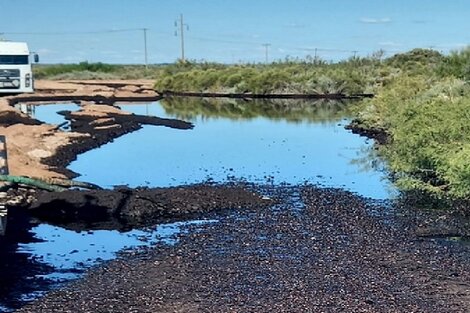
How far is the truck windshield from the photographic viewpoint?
47.7 metres

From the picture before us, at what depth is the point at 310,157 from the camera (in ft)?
112

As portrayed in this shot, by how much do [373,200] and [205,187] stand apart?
502 cm

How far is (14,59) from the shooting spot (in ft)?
→ 159

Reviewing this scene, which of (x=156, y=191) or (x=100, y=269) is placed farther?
(x=156, y=191)

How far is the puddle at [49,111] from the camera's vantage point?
1963 inches

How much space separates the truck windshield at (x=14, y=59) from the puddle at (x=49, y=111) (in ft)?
12.7

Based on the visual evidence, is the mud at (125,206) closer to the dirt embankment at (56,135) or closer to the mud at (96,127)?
the dirt embankment at (56,135)

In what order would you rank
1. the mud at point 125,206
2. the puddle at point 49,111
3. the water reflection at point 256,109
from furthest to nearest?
the water reflection at point 256,109
the puddle at point 49,111
the mud at point 125,206

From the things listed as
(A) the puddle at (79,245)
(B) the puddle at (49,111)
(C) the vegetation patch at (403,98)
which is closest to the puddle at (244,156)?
(C) the vegetation patch at (403,98)

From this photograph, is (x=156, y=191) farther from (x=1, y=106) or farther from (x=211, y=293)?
(x=1, y=106)

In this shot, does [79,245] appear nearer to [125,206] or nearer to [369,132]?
[125,206]

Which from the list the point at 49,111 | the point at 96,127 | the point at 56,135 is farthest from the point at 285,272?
the point at 49,111

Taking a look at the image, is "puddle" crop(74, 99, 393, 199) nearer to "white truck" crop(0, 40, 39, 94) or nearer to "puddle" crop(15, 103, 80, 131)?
"puddle" crop(15, 103, 80, 131)

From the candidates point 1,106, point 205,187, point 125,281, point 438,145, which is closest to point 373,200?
point 438,145
